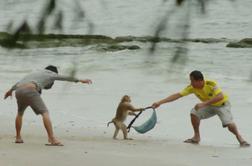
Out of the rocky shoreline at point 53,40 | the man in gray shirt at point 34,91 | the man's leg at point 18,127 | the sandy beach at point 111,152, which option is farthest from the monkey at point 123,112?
the rocky shoreline at point 53,40

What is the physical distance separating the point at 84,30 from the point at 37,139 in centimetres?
906

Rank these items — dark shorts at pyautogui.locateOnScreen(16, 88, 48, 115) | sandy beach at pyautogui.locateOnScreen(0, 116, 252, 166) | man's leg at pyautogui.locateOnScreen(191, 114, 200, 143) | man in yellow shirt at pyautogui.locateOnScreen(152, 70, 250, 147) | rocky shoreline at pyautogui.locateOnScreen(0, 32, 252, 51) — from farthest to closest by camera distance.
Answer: man's leg at pyautogui.locateOnScreen(191, 114, 200, 143) → man in yellow shirt at pyautogui.locateOnScreen(152, 70, 250, 147) → dark shorts at pyautogui.locateOnScreen(16, 88, 48, 115) → sandy beach at pyautogui.locateOnScreen(0, 116, 252, 166) → rocky shoreline at pyautogui.locateOnScreen(0, 32, 252, 51)

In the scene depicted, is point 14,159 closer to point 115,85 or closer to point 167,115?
point 167,115

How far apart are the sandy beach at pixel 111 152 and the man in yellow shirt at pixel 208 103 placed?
31cm

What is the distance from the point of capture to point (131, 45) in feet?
8.33

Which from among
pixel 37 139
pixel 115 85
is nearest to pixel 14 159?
pixel 37 139

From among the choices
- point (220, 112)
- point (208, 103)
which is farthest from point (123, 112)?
point (220, 112)

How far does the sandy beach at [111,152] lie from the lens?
934 centimetres

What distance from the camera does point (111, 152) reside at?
1005 centimetres

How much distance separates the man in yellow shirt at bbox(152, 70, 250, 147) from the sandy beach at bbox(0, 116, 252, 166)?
1.03 feet

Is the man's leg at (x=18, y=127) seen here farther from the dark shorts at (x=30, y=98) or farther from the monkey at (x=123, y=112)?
the monkey at (x=123, y=112)

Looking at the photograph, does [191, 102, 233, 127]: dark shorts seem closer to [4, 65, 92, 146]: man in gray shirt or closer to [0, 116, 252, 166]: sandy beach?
[0, 116, 252, 166]: sandy beach

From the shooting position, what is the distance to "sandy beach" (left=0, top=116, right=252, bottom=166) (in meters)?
9.34

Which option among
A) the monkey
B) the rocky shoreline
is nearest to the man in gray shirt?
the monkey
